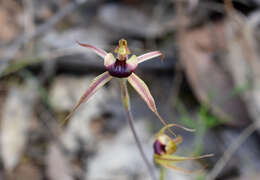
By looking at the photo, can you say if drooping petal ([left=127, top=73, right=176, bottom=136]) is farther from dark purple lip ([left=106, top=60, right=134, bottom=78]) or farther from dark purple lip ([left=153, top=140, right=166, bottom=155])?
dark purple lip ([left=153, top=140, right=166, bottom=155])

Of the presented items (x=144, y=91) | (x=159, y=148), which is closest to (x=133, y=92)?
(x=159, y=148)

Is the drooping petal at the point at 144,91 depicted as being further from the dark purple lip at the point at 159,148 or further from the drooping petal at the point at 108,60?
the dark purple lip at the point at 159,148

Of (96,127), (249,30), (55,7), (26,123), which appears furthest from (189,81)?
(55,7)

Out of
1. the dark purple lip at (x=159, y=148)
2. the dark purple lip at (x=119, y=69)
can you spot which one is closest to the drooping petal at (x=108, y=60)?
the dark purple lip at (x=119, y=69)

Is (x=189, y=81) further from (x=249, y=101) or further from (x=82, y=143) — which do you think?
(x=82, y=143)

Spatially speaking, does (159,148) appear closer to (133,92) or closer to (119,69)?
(119,69)

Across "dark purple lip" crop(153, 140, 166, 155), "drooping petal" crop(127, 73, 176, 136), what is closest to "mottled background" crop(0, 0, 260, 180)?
"dark purple lip" crop(153, 140, 166, 155)
